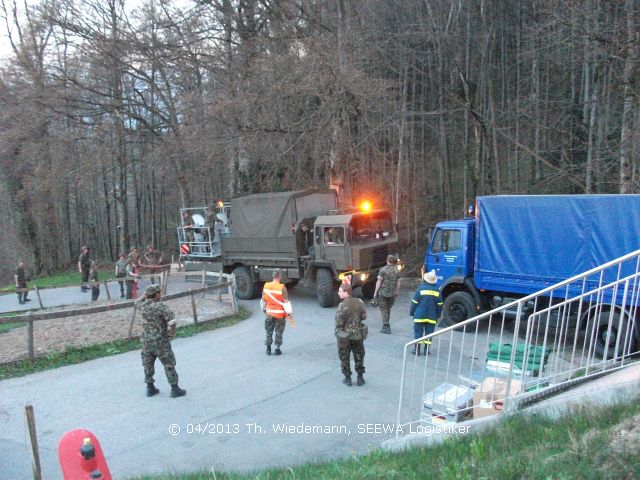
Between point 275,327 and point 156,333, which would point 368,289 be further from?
point 156,333

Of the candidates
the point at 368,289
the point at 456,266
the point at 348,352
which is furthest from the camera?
the point at 368,289

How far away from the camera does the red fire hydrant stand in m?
3.55

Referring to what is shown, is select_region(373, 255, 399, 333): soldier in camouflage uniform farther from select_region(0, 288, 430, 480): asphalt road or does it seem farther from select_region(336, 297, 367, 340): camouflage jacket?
select_region(336, 297, 367, 340): camouflage jacket

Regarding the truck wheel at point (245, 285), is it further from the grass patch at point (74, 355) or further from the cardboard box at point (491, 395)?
the cardboard box at point (491, 395)

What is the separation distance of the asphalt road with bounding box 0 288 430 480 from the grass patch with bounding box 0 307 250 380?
1.19 feet

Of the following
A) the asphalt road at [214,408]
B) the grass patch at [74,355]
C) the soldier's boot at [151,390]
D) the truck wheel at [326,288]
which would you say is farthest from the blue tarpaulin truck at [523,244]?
the soldier's boot at [151,390]

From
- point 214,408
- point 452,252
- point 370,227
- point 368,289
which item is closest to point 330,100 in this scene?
point 370,227

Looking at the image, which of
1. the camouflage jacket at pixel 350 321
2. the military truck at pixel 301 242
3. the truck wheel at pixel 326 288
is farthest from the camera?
the truck wheel at pixel 326 288

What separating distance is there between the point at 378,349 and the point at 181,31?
1728 centimetres

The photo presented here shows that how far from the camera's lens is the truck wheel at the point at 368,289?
13859 millimetres

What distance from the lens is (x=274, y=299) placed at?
349 inches

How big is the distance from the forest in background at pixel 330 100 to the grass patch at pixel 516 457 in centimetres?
1053

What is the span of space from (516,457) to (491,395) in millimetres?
1854

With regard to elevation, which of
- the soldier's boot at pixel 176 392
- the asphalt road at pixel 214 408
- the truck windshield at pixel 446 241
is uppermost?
the truck windshield at pixel 446 241
